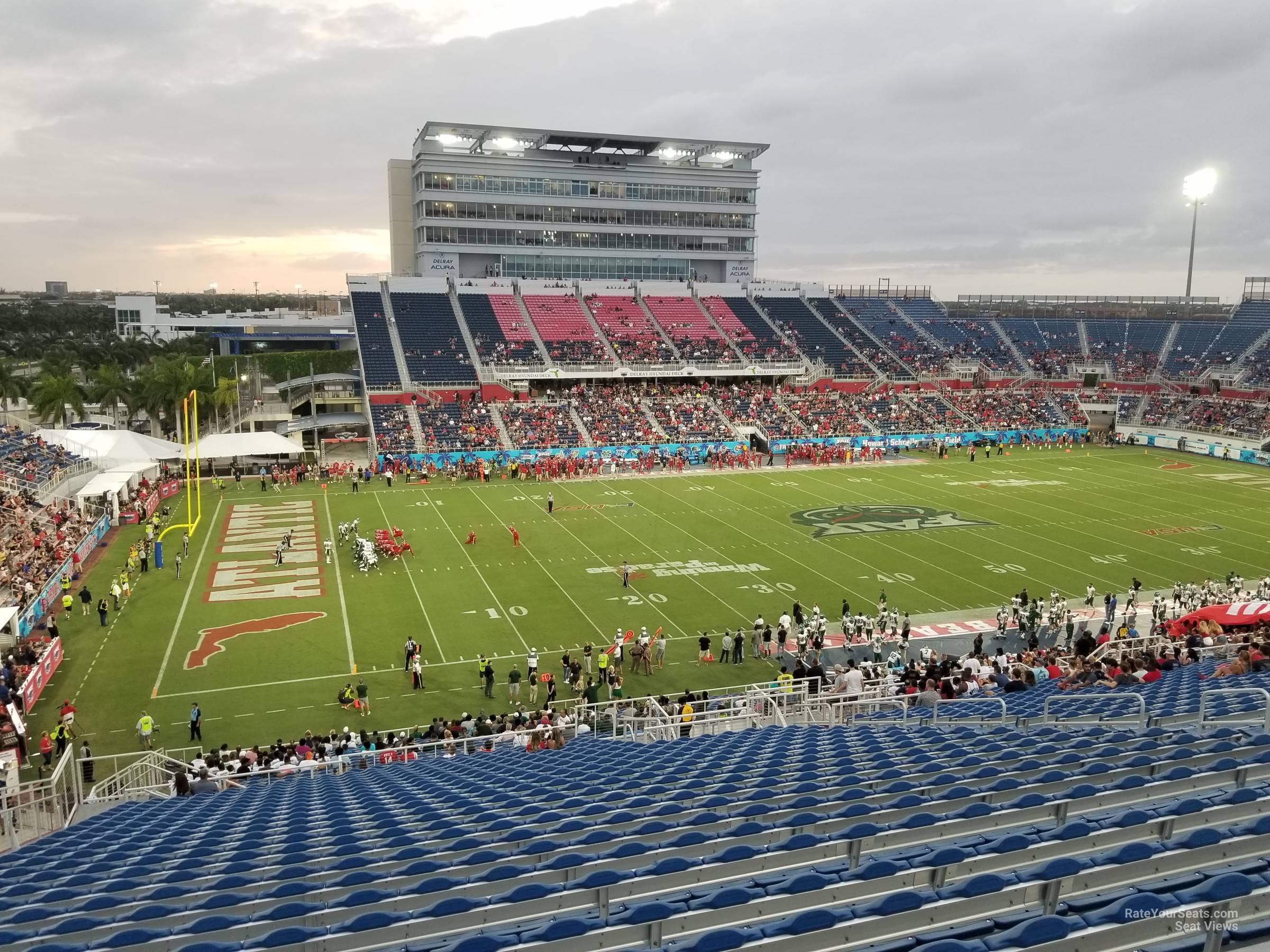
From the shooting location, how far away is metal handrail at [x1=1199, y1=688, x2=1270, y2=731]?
335 inches

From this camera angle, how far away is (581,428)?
53.7 m

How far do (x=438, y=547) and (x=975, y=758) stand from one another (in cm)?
2608

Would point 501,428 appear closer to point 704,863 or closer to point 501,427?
point 501,427

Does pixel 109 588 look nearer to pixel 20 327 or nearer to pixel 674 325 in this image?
pixel 674 325

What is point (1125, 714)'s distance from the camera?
34.5 feet

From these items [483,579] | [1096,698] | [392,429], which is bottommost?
[483,579]

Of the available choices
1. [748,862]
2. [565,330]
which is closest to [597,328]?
[565,330]

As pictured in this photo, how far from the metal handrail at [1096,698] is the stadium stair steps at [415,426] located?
4098cm

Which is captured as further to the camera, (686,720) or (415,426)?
(415,426)

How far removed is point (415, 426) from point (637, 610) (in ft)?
97.9

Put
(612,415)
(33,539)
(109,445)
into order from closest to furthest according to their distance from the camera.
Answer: (33,539)
(109,445)
(612,415)

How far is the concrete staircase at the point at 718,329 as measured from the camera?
65000 mm

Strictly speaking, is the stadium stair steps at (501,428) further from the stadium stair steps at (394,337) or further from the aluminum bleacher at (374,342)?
the aluminum bleacher at (374,342)

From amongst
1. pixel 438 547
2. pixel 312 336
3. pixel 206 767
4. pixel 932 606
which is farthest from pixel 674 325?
pixel 206 767
